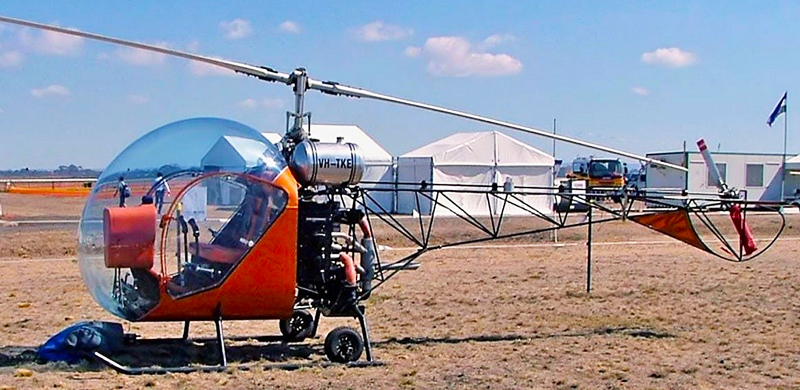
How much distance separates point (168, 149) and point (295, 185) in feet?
4.10

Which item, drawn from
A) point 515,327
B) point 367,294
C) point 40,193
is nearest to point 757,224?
point 515,327

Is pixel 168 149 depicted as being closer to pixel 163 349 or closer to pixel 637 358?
pixel 163 349

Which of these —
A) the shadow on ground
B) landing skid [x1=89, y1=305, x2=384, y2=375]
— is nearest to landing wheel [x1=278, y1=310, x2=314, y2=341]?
the shadow on ground

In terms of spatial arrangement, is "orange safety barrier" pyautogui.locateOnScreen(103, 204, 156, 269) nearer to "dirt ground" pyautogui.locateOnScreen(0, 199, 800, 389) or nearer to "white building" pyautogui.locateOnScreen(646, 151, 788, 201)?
"dirt ground" pyautogui.locateOnScreen(0, 199, 800, 389)

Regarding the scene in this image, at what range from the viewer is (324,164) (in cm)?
915

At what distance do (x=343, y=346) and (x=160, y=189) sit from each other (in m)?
2.37

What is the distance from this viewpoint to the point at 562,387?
8.38 metres

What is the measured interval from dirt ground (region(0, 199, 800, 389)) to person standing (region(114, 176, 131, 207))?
1584 mm

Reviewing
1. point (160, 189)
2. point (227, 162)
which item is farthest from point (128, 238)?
point (227, 162)

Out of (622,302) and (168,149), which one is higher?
(168,149)

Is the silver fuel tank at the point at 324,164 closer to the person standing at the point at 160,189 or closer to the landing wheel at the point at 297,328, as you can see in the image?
the person standing at the point at 160,189

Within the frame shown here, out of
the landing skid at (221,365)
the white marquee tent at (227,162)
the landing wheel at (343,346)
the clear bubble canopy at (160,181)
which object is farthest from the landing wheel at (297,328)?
the white marquee tent at (227,162)

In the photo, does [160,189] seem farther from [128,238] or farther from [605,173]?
[605,173]

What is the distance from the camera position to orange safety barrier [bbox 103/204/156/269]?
834cm
